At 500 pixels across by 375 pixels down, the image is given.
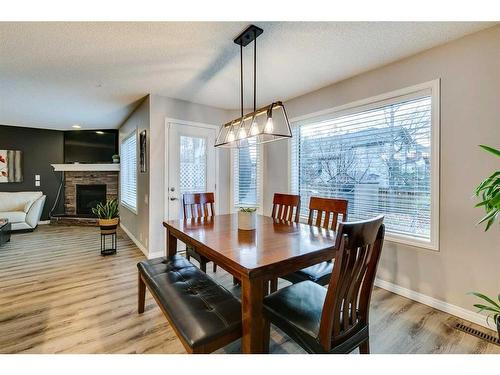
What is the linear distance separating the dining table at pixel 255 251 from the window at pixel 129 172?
2.88m

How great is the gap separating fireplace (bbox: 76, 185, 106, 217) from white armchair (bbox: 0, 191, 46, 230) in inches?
33.9

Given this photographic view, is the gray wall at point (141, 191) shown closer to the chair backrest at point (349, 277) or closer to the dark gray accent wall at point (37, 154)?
the dark gray accent wall at point (37, 154)

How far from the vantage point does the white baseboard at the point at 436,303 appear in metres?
2.04

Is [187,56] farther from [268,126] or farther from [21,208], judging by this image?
[21,208]

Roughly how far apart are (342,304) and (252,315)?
460mm

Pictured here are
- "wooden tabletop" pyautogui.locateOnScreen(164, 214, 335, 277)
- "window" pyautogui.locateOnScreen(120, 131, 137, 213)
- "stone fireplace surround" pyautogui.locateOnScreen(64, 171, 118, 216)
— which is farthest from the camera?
"stone fireplace surround" pyautogui.locateOnScreen(64, 171, 118, 216)

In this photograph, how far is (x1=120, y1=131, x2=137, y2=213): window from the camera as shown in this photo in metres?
4.68

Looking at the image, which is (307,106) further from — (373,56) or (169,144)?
(169,144)

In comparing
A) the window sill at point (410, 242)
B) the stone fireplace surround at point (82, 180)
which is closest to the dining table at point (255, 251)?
the window sill at point (410, 242)

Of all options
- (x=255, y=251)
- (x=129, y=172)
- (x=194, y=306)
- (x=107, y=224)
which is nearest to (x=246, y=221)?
(x=255, y=251)

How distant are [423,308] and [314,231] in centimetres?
135

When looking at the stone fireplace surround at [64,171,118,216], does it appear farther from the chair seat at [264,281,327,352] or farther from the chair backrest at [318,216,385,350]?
the chair backrest at [318,216,385,350]

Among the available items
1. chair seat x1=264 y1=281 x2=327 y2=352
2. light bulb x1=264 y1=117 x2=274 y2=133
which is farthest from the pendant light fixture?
chair seat x1=264 y1=281 x2=327 y2=352
